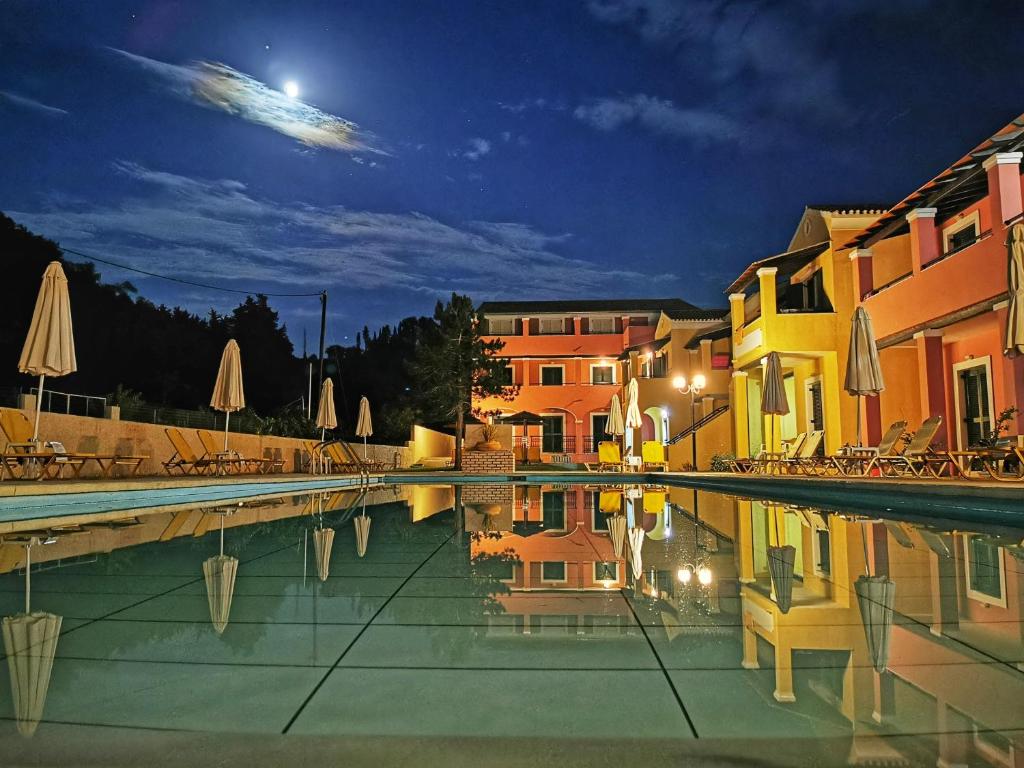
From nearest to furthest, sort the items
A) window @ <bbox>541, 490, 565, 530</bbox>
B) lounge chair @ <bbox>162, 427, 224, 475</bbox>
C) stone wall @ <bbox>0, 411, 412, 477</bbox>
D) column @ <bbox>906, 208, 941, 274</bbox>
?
window @ <bbox>541, 490, 565, 530</bbox>, stone wall @ <bbox>0, 411, 412, 477</bbox>, column @ <bbox>906, 208, 941, 274</bbox>, lounge chair @ <bbox>162, 427, 224, 475</bbox>

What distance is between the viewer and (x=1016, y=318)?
9500 millimetres

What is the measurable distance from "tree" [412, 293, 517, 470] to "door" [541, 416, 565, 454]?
26.7 feet

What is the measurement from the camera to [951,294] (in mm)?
12664

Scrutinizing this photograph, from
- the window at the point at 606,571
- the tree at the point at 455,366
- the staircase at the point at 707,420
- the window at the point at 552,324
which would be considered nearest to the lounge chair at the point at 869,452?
the window at the point at 606,571

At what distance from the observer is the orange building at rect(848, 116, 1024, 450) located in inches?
441

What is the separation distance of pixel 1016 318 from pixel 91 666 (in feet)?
36.5

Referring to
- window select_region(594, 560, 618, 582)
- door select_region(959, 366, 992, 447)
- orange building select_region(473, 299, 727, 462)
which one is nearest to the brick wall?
door select_region(959, 366, 992, 447)

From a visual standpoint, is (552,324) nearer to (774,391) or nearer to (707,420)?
(707,420)

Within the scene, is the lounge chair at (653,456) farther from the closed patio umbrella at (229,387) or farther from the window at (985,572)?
the window at (985,572)

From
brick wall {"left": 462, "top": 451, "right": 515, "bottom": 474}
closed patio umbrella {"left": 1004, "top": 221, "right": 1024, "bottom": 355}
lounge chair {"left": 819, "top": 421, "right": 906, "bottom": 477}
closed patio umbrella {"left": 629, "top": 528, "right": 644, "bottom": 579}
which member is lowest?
closed patio umbrella {"left": 629, "top": 528, "right": 644, "bottom": 579}

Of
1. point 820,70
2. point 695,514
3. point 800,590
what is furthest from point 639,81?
point 800,590

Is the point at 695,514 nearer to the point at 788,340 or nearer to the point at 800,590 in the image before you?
→ the point at 800,590

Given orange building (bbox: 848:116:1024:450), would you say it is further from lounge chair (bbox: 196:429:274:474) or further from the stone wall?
the stone wall

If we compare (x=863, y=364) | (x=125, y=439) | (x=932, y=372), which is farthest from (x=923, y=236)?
(x=125, y=439)
